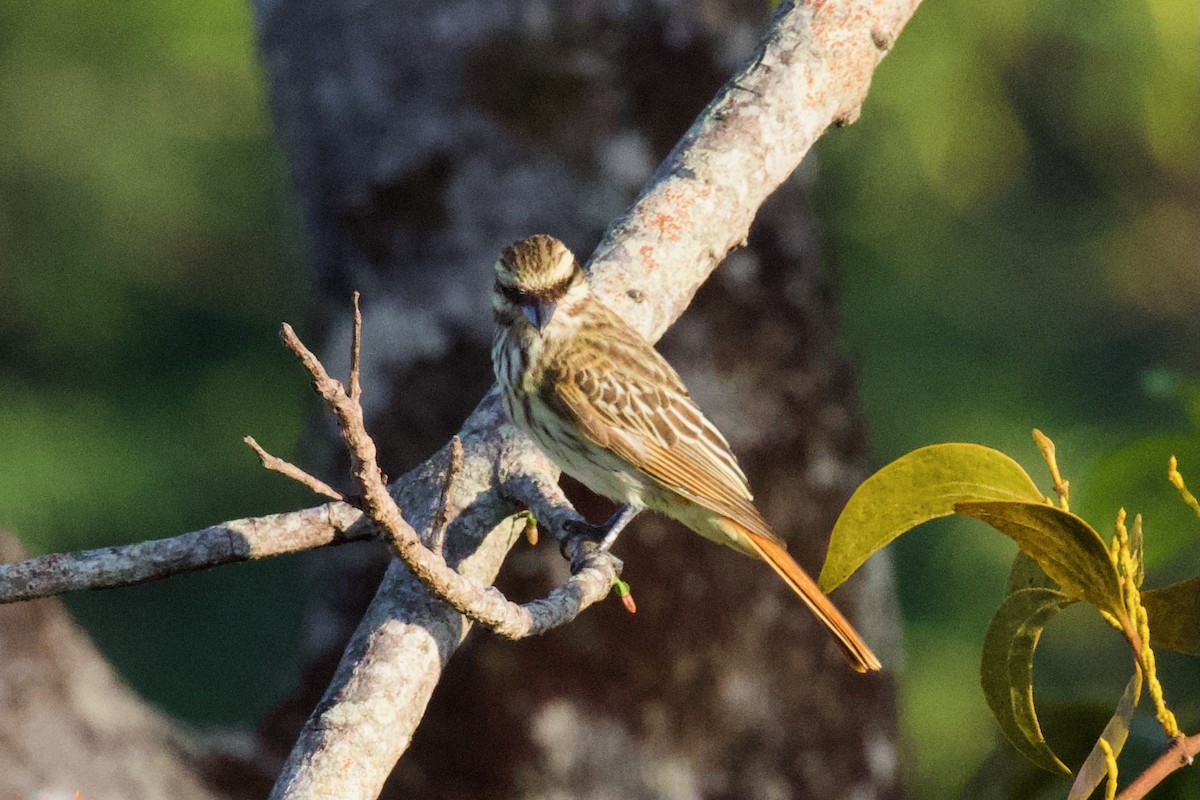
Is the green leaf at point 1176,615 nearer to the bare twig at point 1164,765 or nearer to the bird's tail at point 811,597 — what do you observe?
the bare twig at point 1164,765

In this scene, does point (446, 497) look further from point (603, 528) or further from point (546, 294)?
point (546, 294)

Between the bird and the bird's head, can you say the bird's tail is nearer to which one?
the bird

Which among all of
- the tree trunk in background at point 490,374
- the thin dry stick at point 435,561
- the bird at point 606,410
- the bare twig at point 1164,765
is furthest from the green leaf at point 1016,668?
the tree trunk in background at point 490,374

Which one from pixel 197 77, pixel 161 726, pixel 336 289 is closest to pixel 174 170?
pixel 197 77

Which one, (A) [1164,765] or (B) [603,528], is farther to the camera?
(B) [603,528]

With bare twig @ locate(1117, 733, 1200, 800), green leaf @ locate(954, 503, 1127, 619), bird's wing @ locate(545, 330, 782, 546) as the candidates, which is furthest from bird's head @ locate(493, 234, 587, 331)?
bare twig @ locate(1117, 733, 1200, 800)

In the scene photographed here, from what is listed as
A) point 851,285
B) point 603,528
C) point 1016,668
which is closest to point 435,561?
point 1016,668

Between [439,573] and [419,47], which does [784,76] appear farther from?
[439,573]

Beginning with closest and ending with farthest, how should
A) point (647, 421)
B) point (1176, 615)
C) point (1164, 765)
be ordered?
point (1164, 765)
point (1176, 615)
point (647, 421)
